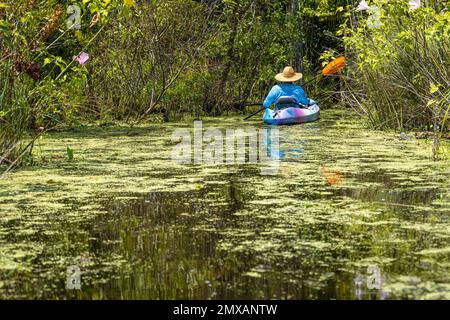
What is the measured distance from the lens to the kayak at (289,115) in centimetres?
1165

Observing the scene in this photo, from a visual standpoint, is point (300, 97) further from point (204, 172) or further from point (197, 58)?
point (204, 172)

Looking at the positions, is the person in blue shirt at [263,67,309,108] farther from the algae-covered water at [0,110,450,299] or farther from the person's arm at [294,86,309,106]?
the algae-covered water at [0,110,450,299]

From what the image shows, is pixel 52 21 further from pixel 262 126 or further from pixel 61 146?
pixel 262 126

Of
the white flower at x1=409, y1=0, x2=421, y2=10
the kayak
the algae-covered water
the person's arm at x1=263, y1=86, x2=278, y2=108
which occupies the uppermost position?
the white flower at x1=409, y1=0, x2=421, y2=10

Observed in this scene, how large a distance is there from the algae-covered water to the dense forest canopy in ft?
2.39

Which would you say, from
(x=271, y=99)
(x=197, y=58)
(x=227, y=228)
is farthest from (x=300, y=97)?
(x=227, y=228)

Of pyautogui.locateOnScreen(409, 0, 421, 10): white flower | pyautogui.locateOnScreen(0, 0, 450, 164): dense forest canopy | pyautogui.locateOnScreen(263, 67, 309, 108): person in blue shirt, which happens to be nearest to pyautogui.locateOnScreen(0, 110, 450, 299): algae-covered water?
pyautogui.locateOnScreen(0, 0, 450, 164): dense forest canopy

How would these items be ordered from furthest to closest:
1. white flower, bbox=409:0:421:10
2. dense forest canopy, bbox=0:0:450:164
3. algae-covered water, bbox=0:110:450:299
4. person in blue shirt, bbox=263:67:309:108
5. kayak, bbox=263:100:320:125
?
person in blue shirt, bbox=263:67:309:108, kayak, bbox=263:100:320:125, white flower, bbox=409:0:421:10, dense forest canopy, bbox=0:0:450:164, algae-covered water, bbox=0:110:450:299

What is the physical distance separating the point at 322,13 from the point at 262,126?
12.9ft

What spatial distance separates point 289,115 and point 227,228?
715cm

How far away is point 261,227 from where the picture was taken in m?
4.64

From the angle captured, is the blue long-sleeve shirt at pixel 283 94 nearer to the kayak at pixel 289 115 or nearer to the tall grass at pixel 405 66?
the kayak at pixel 289 115

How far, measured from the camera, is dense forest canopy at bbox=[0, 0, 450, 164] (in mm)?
7129

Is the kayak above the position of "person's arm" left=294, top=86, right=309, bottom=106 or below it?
below
